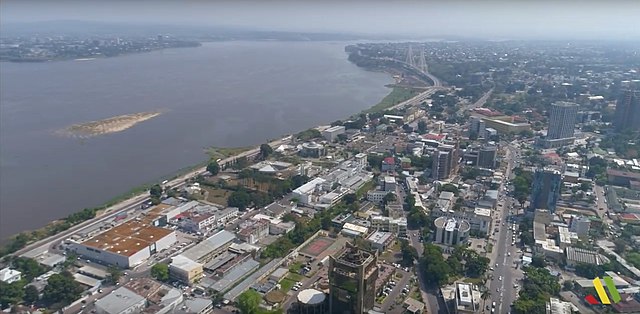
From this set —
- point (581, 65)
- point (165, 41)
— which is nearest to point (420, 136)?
point (581, 65)

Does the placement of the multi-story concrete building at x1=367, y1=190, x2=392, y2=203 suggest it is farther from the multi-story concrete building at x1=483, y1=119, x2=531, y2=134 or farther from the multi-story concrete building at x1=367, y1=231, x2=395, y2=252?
the multi-story concrete building at x1=483, y1=119, x2=531, y2=134

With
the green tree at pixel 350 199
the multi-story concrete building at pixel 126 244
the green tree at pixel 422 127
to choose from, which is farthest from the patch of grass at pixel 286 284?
the green tree at pixel 422 127

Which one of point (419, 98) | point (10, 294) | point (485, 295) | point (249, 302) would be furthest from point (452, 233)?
point (419, 98)

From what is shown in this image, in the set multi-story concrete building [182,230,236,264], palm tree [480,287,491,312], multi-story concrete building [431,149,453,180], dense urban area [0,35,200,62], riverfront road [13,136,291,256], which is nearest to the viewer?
palm tree [480,287,491,312]

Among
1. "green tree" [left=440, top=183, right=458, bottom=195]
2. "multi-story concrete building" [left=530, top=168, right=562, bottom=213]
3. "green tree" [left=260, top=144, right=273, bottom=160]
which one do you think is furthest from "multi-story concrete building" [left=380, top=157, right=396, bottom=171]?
"multi-story concrete building" [left=530, top=168, right=562, bottom=213]

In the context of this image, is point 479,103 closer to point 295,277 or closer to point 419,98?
point 419,98

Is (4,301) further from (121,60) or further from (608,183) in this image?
(121,60)

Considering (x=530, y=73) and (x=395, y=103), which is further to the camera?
(x=530, y=73)
